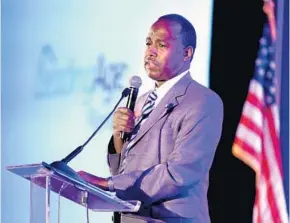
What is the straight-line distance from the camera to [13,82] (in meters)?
4.26

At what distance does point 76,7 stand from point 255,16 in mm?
1090

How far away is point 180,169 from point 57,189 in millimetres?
493

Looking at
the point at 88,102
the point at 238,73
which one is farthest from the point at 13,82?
the point at 238,73

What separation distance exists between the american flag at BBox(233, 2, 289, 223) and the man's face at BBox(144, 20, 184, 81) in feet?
2.30

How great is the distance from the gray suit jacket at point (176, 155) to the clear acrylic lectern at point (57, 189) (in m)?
0.28

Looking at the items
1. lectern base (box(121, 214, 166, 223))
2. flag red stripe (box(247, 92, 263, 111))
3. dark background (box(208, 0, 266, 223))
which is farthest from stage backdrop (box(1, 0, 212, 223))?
lectern base (box(121, 214, 166, 223))

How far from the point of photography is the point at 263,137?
12.0ft

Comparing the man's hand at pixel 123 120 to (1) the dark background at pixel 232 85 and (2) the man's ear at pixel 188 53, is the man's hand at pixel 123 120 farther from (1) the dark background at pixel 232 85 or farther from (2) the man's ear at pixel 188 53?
(1) the dark background at pixel 232 85

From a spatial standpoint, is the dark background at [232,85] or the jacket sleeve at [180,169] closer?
the jacket sleeve at [180,169]

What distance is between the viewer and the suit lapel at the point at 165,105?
296 centimetres

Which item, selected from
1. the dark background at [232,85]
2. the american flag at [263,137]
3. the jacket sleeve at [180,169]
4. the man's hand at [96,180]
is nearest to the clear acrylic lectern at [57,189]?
the man's hand at [96,180]

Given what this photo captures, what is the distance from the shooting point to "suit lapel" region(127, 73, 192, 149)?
9.71 feet

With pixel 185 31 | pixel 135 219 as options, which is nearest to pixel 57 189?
pixel 135 219

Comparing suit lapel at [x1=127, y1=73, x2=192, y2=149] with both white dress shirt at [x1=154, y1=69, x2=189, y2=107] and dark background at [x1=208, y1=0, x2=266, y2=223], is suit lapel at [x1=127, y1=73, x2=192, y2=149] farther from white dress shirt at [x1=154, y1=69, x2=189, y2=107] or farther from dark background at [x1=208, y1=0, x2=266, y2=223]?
dark background at [x1=208, y1=0, x2=266, y2=223]
